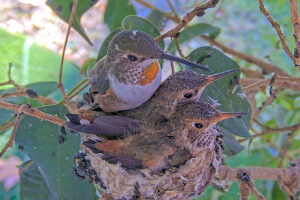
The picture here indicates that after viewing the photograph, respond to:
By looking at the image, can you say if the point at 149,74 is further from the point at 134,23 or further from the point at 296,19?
the point at 296,19

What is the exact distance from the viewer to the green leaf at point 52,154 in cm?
105

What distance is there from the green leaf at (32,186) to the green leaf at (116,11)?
624 millimetres

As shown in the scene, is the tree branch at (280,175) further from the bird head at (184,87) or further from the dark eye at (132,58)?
the dark eye at (132,58)

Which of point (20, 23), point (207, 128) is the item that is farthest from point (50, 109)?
point (20, 23)

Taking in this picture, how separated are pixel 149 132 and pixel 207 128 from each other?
0.17 m

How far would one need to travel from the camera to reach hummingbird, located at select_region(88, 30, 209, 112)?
2.97 ft

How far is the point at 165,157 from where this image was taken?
976 mm

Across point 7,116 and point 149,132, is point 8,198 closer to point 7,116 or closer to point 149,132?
point 7,116

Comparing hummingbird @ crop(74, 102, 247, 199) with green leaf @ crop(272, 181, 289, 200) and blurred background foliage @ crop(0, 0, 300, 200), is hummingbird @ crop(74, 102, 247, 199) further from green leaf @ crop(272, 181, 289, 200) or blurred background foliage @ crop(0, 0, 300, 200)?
green leaf @ crop(272, 181, 289, 200)

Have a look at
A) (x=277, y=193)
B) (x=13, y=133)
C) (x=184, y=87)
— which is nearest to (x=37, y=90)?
(x=13, y=133)

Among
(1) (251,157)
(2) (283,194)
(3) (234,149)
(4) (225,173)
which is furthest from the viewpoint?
(1) (251,157)

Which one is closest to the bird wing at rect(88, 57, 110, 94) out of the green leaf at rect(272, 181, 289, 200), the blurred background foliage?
the blurred background foliage

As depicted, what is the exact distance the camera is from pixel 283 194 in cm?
148

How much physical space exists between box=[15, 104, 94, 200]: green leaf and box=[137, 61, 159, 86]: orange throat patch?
293mm
